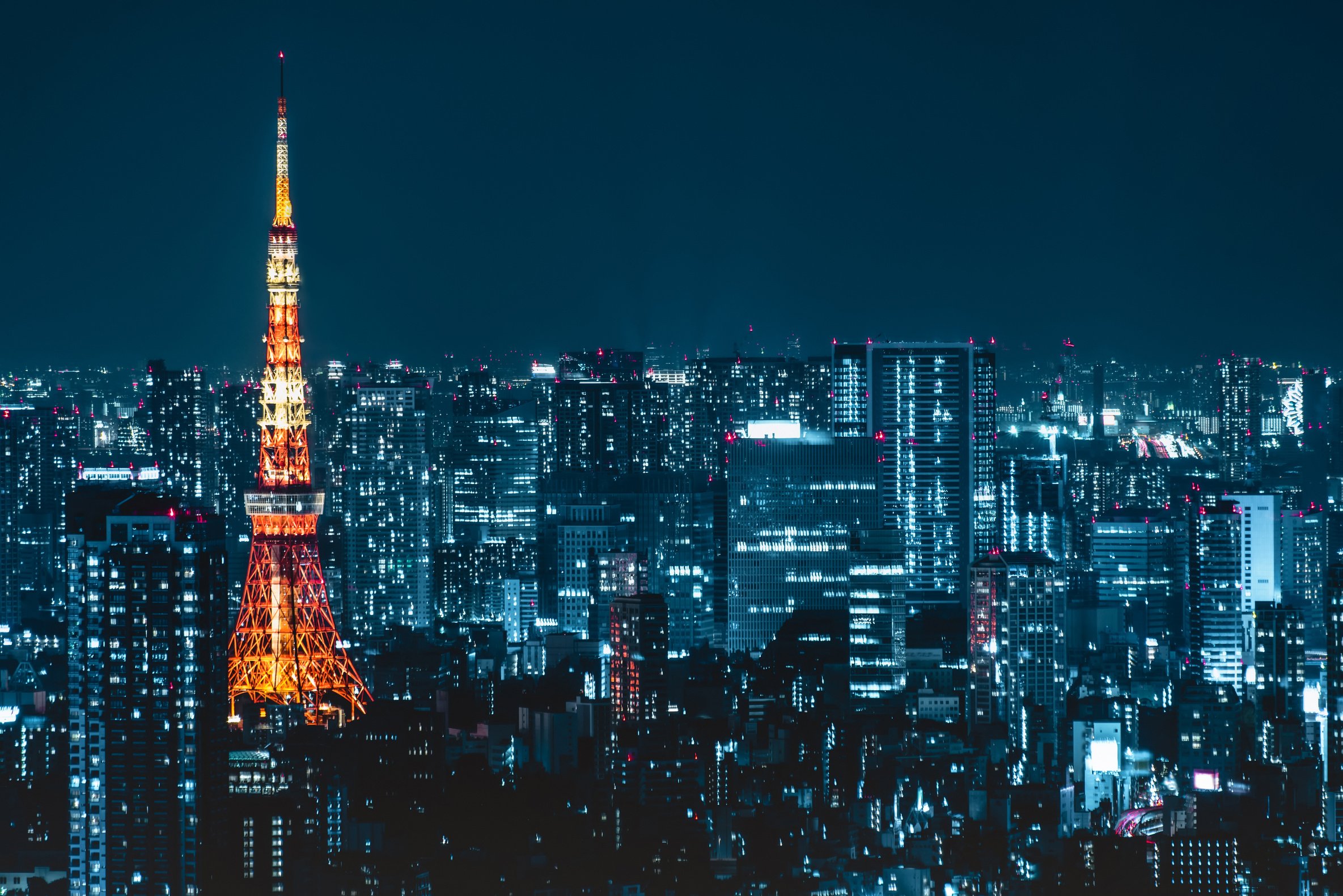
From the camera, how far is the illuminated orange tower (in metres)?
14.9

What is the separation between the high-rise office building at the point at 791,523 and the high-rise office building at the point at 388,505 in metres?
3.34

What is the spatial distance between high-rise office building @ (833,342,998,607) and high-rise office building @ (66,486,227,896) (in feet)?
45.5

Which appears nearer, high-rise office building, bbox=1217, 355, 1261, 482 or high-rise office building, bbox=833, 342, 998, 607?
high-rise office building, bbox=1217, 355, 1261, 482

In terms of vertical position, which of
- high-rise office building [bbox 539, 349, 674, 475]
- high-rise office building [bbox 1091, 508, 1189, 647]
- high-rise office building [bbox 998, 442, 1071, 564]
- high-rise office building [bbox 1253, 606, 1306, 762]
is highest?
high-rise office building [bbox 539, 349, 674, 475]

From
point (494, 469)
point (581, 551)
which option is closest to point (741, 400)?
point (494, 469)

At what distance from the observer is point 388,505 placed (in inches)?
998

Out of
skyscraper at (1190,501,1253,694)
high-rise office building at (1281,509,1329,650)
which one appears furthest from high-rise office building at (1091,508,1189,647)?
high-rise office building at (1281,509,1329,650)

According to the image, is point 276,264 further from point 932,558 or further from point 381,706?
point 932,558

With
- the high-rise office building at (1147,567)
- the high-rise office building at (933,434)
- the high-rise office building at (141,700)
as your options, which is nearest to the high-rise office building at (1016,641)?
the high-rise office building at (1147,567)

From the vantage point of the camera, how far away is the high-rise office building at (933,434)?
2583cm

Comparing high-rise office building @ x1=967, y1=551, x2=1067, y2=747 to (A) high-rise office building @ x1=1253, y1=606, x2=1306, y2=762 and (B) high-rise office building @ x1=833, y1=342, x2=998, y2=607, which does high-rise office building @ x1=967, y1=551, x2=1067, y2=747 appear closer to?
(A) high-rise office building @ x1=1253, y1=606, x2=1306, y2=762

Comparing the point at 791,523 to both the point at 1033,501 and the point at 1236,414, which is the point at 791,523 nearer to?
the point at 1033,501

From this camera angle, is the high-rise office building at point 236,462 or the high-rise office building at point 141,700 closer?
the high-rise office building at point 141,700

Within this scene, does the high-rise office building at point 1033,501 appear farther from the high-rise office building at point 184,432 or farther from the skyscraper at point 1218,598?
the high-rise office building at point 184,432
